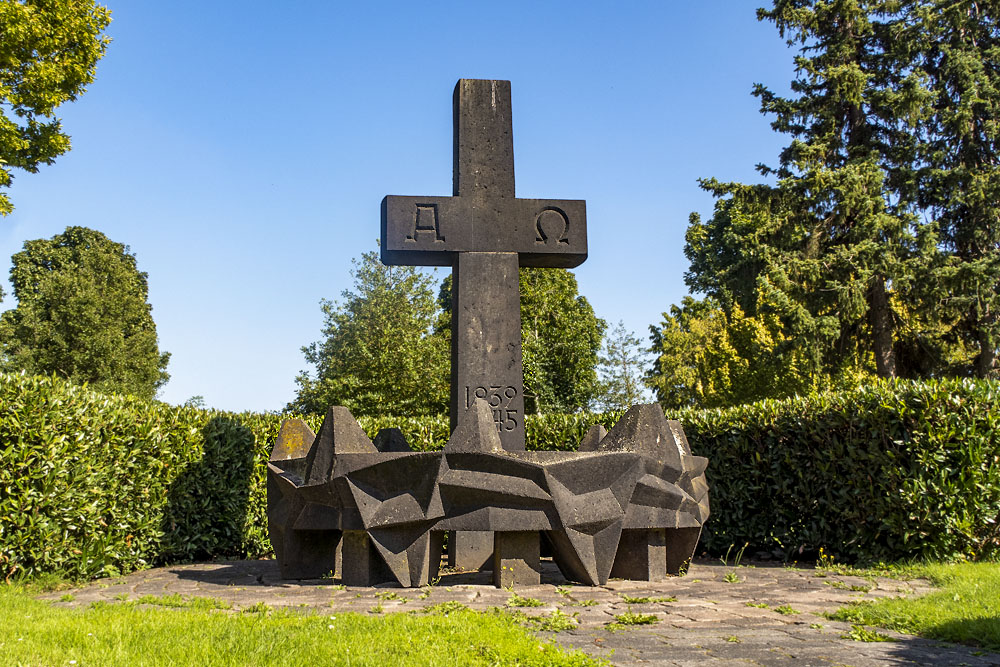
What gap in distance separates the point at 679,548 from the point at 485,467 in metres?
2.36

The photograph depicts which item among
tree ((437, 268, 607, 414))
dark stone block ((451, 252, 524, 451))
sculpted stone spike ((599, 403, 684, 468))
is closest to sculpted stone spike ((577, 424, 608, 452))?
dark stone block ((451, 252, 524, 451))

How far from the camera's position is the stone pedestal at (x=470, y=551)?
7645 millimetres

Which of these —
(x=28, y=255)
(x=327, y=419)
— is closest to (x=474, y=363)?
(x=327, y=419)

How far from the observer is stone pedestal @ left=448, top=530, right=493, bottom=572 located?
301 inches

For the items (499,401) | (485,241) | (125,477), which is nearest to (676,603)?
(499,401)

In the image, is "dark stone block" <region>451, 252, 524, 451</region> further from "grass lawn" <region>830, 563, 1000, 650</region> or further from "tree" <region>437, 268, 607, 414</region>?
"tree" <region>437, 268, 607, 414</region>

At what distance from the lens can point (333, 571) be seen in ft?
24.0

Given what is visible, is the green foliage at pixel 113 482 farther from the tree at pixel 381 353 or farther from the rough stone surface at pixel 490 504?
the tree at pixel 381 353

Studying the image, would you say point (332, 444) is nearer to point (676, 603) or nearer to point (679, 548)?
point (676, 603)

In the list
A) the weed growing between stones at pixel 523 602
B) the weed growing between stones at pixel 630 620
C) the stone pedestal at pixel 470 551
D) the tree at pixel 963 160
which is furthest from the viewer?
the tree at pixel 963 160

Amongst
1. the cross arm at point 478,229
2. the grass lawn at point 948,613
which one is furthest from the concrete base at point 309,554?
the grass lawn at point 948,613

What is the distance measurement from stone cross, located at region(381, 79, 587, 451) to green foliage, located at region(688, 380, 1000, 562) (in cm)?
350

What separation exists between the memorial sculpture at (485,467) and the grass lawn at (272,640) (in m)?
1.43

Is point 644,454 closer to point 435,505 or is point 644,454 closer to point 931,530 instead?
point 435,505
